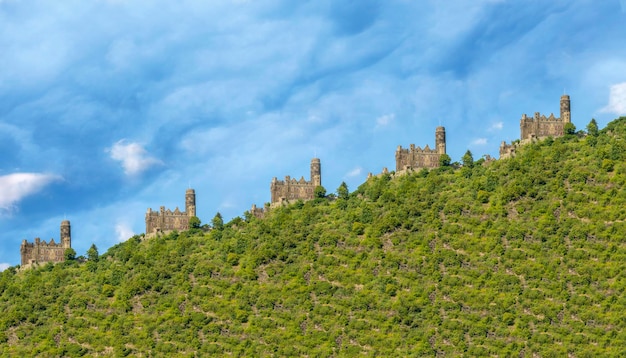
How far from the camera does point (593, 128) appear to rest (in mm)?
115562

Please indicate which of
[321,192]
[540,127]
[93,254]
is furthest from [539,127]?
[93,254]

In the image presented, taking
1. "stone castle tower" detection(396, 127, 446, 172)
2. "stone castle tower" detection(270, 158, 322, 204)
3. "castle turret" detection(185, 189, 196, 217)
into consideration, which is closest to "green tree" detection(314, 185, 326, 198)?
"stone castle tower" detection(270, 158, 322, 204)

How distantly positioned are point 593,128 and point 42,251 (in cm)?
5620

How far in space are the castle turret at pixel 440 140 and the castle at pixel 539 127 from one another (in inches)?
255

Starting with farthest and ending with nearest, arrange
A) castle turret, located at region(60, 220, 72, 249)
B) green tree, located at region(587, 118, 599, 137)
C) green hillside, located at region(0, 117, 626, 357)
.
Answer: castle turret, located at region(60, 220, 72, 249) → green tree, located at region(587, 118, 599, 137) → green hillside, located at region(0, 117, 626, 357)

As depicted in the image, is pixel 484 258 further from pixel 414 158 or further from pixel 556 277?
pixel 414 158

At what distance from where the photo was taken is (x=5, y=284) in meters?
117

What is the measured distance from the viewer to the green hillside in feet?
314

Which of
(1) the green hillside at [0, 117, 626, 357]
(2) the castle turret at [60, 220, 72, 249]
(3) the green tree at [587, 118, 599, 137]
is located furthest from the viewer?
(2) the castle turret at [60, 220, 72, 249]

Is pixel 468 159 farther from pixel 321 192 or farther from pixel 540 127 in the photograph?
pixel 321 192

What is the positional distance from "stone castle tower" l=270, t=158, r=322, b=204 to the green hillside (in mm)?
1990

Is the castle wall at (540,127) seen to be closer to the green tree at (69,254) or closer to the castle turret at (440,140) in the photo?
the castle turret at (440,140)

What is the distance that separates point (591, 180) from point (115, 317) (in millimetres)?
44231

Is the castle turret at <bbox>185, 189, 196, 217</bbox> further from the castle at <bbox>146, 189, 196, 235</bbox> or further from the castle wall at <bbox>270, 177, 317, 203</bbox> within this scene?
the castle wall at <bbox>270, 177, 317, 203</bbox>
